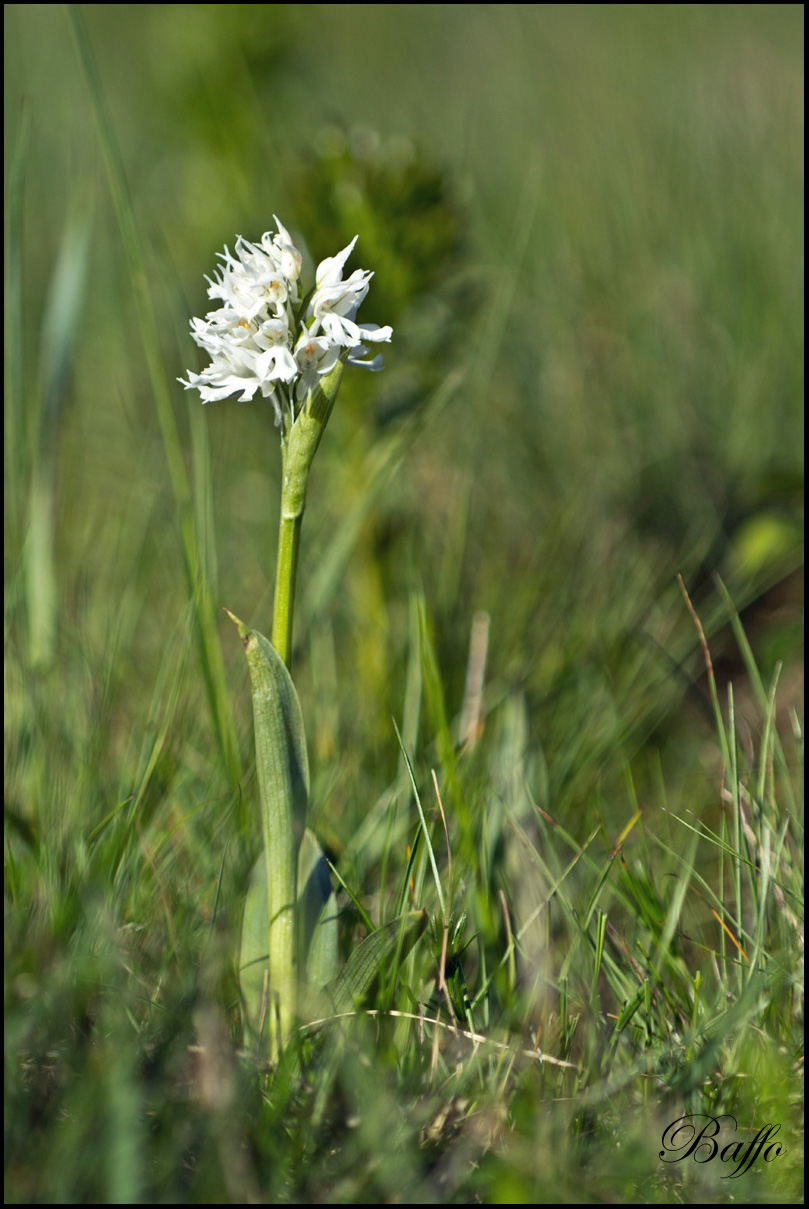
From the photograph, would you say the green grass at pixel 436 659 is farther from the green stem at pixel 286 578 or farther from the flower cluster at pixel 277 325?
the flower cluster at pixel 277 325

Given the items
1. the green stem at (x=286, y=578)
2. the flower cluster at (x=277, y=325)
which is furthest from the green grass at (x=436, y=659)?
the flower cluster at (x=277, y=325)

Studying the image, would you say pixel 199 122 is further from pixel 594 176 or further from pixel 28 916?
pixel 28 916

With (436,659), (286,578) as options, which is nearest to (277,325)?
(286,578)

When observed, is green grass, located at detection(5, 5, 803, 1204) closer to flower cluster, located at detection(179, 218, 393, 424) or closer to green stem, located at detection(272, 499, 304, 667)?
green stem, located at detection(272, 499, 304, 667)

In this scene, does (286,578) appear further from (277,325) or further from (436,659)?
(436,659)

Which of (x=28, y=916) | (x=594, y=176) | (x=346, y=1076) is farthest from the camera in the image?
(x=594, y=176)

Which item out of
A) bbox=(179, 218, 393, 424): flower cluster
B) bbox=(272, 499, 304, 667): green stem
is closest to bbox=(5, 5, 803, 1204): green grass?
bbox=(272, 499, 304, 667): green stem

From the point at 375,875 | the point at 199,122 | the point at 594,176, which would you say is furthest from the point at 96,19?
the point at 375,875
